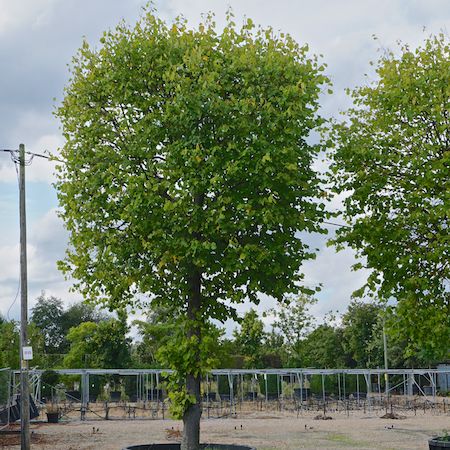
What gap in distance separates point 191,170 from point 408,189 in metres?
5.60

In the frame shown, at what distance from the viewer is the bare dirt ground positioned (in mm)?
25797

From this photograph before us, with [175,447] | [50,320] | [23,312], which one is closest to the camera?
[175,447]

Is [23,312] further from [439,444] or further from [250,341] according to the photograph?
[250,341]

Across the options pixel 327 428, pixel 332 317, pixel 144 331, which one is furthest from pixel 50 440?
pixel 332 317

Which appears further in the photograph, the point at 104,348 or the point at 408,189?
the point at 104,348

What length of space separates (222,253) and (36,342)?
55.5 metres

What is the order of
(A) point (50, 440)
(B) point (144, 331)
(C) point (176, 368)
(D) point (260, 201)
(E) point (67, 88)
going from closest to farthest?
(D) point (260, 201) < (C) point (176, 368) < (E) point (67, 88) < (A) point (50, 440) < (B) point (144, 331)

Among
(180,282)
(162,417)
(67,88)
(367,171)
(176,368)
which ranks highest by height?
(67,88)

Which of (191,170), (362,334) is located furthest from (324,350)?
(191,170)

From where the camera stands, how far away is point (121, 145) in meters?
17.3

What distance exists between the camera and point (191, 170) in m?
15.7

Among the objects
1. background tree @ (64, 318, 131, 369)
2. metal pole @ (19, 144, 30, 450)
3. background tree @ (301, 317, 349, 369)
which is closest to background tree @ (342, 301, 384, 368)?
background tree @ (301, 317, 349, 369)

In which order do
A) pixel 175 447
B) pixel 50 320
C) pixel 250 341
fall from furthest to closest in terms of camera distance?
pixel 50 320
pixel 250 341
pixel 175 447

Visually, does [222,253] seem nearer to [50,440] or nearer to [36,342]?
[50,440]
